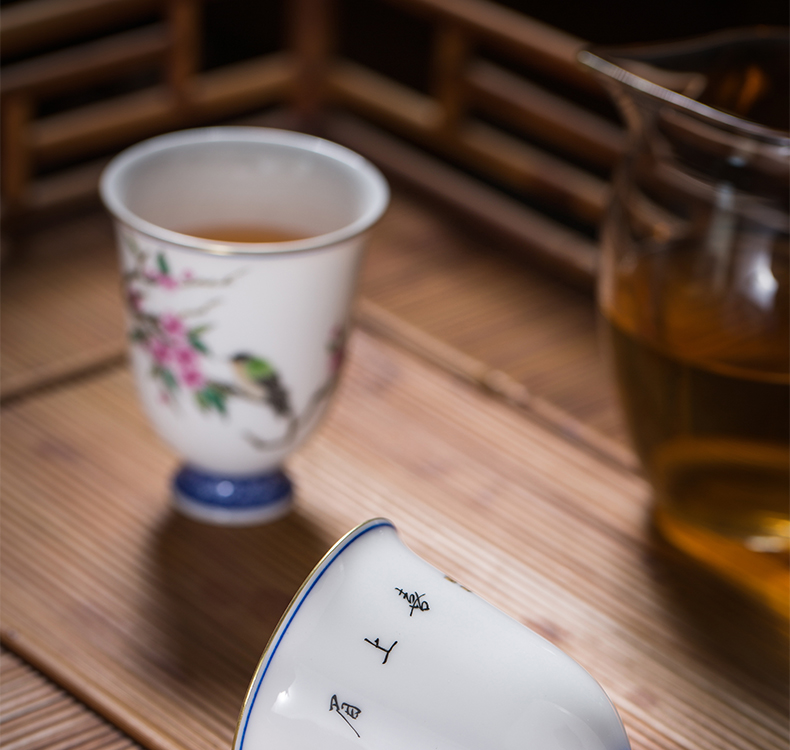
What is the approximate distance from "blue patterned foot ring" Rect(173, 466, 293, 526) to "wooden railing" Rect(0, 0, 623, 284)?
0.29m

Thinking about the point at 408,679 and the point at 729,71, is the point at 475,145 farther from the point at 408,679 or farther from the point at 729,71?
the point at 408,679

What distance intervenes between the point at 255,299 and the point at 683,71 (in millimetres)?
222

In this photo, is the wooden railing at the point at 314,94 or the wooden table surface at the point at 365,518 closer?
the wooden table surface at the point at 365,518

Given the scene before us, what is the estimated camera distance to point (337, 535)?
50 cm

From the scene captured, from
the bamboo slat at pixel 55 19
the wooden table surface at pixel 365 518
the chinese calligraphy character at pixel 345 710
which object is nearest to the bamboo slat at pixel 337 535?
the wooden table surface at pixel 365 518

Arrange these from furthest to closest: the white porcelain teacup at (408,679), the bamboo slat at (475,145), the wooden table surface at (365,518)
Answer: the bamboo slat at (475,145)
the wooden table surface at (365,518)
the white porcelain teacup at (408,679)

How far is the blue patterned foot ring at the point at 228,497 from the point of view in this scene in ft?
1.65

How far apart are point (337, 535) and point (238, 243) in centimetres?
14

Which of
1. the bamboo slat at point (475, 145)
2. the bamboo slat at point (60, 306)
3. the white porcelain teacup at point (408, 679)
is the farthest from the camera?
Result: the bamboo slat at point (475, 145)

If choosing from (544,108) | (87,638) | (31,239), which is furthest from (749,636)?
(31,239)

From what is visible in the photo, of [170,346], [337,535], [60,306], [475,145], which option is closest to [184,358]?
[170,346]

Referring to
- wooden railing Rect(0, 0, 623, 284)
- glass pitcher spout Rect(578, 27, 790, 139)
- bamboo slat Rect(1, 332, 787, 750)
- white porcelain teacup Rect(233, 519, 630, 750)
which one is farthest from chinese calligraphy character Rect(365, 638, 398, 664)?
wooden railing Rect(0, 0, 623, 284)

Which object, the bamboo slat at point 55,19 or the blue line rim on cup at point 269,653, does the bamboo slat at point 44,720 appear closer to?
the blue line rim on cup at point 269,653

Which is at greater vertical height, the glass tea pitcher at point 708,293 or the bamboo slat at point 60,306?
the glass tea pitcher at point 708,293
